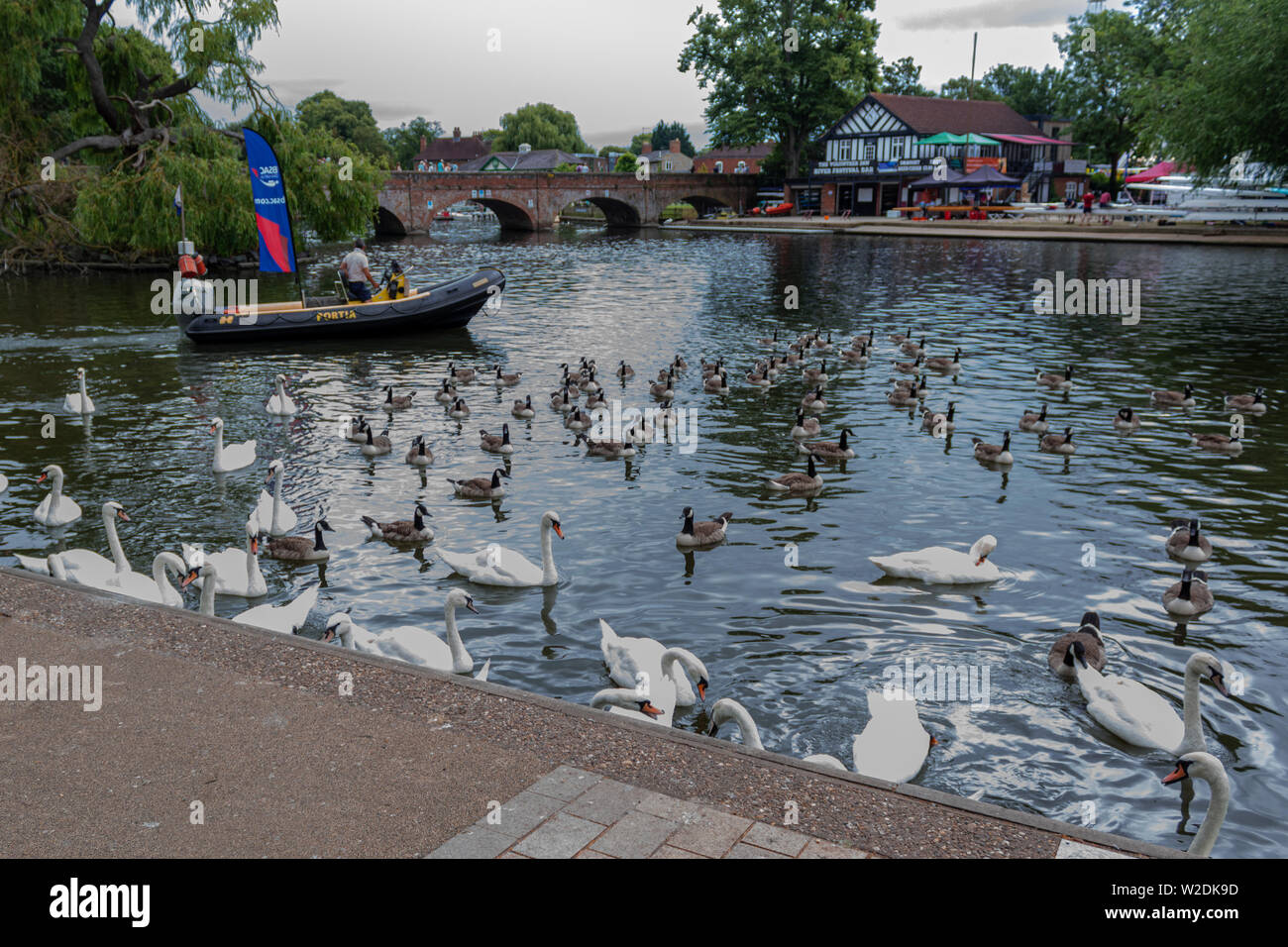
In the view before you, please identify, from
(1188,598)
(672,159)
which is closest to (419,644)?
(1188,598)

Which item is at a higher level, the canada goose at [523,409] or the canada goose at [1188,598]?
the canada goose at [523,409]

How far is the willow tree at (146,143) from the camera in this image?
109 ft

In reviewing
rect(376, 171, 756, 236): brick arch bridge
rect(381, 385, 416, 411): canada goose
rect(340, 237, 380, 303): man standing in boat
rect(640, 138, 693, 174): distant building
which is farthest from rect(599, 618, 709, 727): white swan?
rect(640, 138, 693, 174): distant building

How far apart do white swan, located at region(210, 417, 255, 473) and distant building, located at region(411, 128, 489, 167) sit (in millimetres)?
137896

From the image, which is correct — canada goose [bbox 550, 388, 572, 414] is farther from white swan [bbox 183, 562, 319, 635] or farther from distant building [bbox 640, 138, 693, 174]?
distant building [bbox 640, 138, 693, 174]

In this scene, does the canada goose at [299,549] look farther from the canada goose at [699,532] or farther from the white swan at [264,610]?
the canada goose at [699,532]

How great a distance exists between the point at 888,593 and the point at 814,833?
6272 mm

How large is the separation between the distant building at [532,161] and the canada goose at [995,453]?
10193 centimetres

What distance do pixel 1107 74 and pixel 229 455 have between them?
7856 cm

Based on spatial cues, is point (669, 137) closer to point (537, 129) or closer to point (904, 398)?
point (537, 129)

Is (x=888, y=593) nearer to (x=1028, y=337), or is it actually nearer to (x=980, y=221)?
(x=1028, y=337)

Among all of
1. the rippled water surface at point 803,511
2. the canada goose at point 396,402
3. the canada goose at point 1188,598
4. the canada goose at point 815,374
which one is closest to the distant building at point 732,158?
the rippled water surface at point 803,511

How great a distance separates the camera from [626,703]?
781 cm

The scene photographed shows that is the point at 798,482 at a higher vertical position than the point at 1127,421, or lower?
lower
